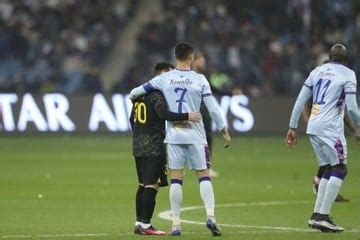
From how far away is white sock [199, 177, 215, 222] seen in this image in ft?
43.9

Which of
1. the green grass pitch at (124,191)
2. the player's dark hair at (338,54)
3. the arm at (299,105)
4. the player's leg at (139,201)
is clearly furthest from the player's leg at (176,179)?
the player's dark hair at (338,54)

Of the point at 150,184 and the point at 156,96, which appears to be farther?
the point at 150,184

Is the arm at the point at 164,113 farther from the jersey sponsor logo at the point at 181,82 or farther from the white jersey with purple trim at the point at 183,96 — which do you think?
the jersey sponsor logo at the point at 181,82

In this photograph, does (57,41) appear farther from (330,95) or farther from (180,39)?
(330,95)

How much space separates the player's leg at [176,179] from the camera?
44.2ft

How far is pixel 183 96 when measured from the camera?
13.6m

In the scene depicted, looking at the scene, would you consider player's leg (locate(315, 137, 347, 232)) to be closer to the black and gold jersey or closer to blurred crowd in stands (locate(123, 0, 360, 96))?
the black and gold jersey

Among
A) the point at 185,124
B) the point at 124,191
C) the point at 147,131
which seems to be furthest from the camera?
the point at 124,191

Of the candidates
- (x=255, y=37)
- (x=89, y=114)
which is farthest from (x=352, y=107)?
(x=255, y=37)

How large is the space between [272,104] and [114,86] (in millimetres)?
5825

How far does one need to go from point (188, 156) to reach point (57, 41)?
2488cm

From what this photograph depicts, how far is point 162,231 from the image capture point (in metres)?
14.3

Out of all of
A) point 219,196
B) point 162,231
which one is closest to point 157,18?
point 219,196

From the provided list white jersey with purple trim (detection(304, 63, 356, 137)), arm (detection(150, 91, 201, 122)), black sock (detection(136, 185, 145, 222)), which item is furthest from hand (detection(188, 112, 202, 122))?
white jersey with purple trim (detection(304, 63, 356, 137))
